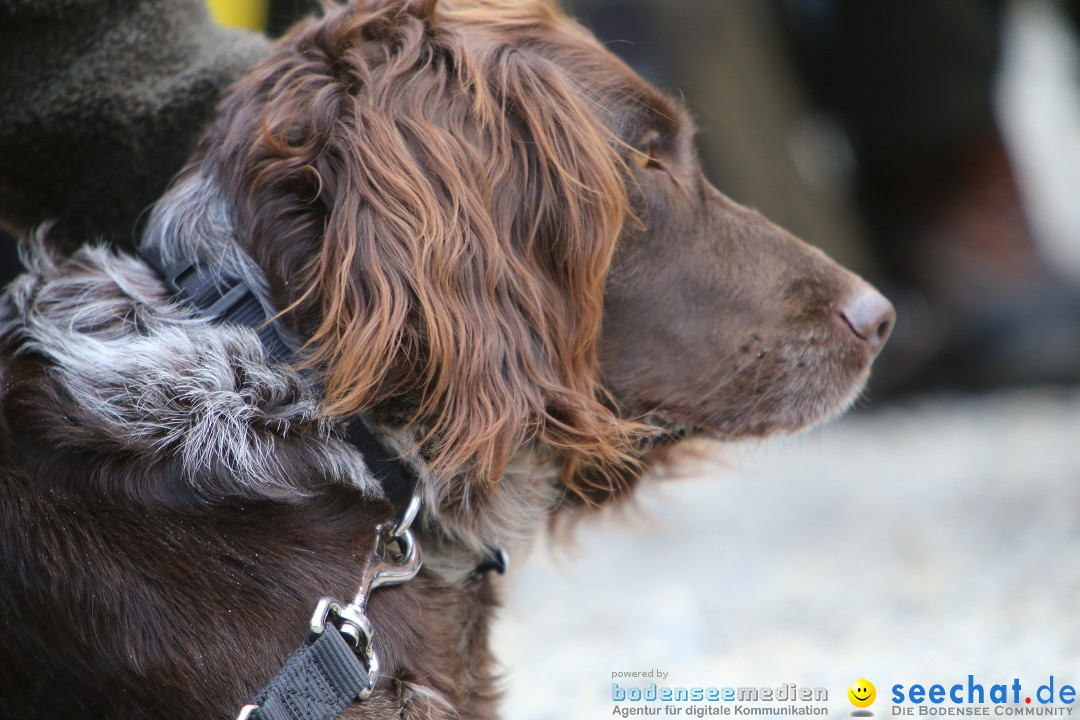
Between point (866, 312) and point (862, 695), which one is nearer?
point (866, 312)

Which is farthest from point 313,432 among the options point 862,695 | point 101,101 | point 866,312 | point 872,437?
point 872,437

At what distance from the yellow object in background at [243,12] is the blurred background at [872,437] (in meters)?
0.01

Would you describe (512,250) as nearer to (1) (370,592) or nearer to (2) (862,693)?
(1) (370,592)

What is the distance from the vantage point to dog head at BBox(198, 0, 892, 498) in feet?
5.91

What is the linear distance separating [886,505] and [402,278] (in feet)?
11.0

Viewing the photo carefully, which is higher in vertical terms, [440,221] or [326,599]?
[440,221]

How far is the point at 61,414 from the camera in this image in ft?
5.67

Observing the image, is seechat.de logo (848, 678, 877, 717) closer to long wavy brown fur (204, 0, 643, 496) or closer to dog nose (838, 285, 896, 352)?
dog nose (838, 285, 896, 352)

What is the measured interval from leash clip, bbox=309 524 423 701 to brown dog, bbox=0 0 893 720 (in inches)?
1.3

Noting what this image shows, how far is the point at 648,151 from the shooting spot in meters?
2.13

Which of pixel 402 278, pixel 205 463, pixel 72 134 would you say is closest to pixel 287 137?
pixel 402 278

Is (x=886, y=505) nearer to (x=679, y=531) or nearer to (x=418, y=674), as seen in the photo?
(x=679, y=531)

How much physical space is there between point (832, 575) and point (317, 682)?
105 inches

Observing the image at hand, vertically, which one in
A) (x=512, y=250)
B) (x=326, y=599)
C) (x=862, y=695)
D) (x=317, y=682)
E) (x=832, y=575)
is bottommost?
(x=832, y=575)
